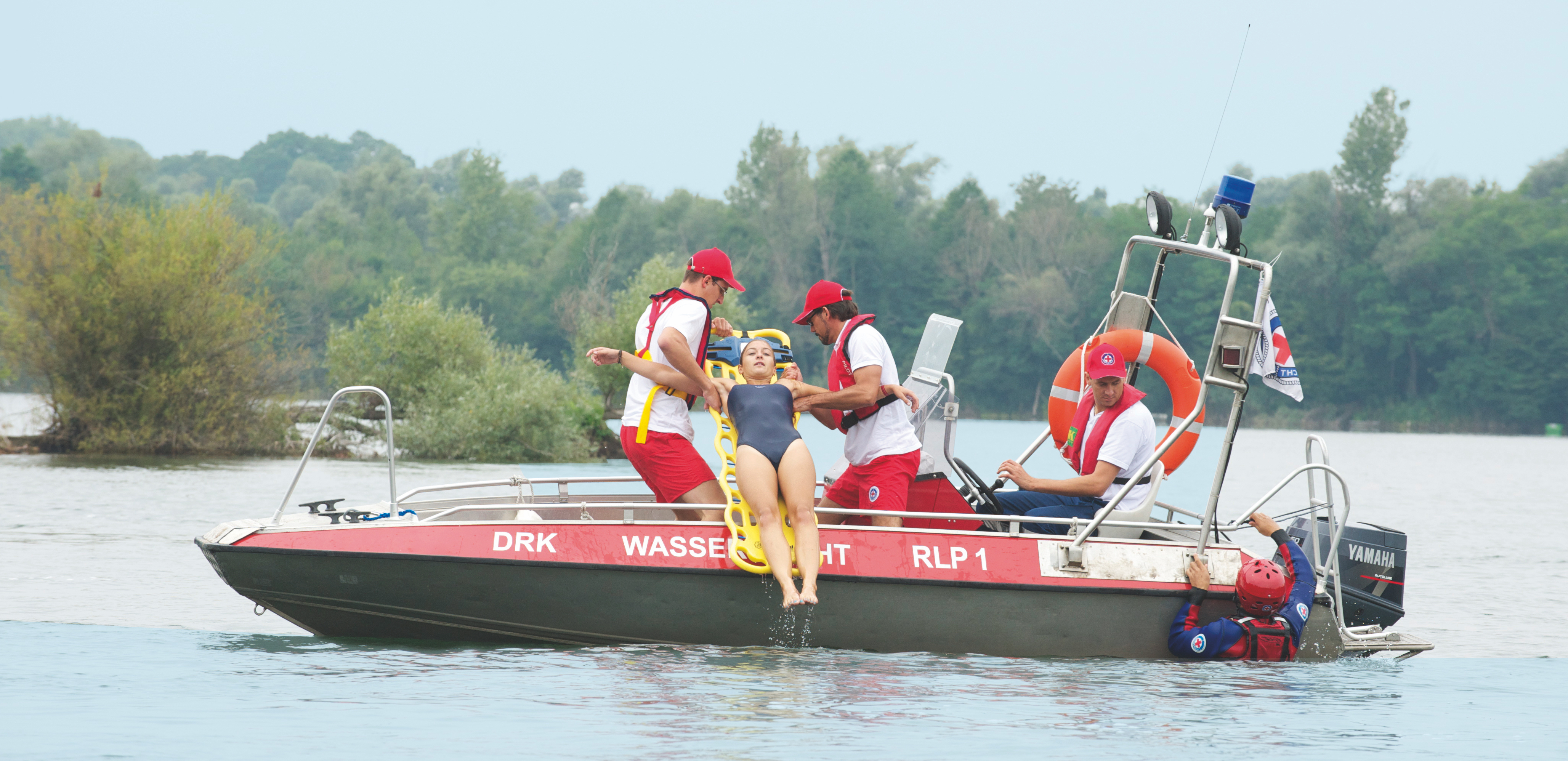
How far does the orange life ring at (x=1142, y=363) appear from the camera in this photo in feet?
32.5

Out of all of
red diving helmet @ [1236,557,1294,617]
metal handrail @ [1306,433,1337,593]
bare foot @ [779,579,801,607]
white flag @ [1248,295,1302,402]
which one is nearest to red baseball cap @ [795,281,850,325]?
bare foot @ [779,579,801,607]

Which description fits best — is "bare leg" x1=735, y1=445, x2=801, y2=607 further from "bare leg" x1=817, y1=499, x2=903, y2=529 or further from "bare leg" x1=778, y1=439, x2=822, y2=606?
"bare leg" x1=817, y1=499, x2=903, y2=529

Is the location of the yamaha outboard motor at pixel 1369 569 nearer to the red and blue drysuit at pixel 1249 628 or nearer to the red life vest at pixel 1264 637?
the red and blue drysuit at pixel 1249 628

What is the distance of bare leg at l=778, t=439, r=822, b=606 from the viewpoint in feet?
27.9

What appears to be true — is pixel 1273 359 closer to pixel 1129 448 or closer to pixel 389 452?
pixel 1129 448

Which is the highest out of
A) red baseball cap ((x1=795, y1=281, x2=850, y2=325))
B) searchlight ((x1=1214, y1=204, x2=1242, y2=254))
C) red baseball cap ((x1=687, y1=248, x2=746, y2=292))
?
searchlight ((x1=1214, y1=204, x2=1242, y2=254))

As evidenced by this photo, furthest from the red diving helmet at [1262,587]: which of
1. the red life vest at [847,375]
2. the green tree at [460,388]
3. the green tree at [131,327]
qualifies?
the green tree at [131,327]

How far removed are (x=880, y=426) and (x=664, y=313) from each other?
1465 mm

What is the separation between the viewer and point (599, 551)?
865 cm

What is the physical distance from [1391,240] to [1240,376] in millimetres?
70325

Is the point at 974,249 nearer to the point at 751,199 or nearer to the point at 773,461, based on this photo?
the point at 751,199

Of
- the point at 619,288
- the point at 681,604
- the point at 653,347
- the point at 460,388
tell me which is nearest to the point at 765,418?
the point at 653,347

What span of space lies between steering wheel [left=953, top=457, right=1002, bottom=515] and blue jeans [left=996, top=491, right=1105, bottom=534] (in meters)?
0.05

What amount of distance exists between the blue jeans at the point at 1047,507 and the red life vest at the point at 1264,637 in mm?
1065
